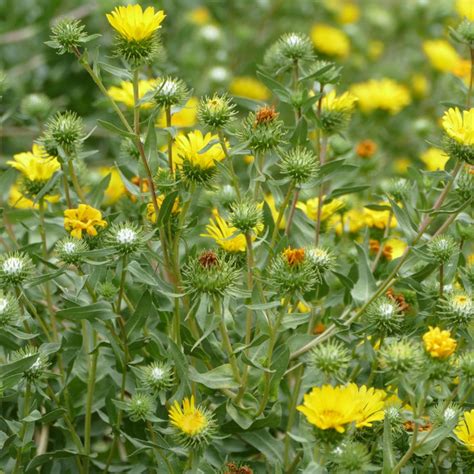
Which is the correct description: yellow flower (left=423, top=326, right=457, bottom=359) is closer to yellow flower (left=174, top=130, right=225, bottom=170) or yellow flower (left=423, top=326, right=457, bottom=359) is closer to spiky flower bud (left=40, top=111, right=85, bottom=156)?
yellow flower (left=174, top=130, right=225, bottom=170)

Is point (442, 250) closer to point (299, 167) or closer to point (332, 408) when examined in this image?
point (299, 167)

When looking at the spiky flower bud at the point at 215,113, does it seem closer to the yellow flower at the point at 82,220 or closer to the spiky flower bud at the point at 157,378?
the yellow flower at the point at 82,220

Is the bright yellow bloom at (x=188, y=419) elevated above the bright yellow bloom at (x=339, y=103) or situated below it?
below

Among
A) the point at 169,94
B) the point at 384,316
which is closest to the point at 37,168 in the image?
the point at 169,94

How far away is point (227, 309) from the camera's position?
1.42 metres

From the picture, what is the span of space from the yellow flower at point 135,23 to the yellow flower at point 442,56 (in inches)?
66.5

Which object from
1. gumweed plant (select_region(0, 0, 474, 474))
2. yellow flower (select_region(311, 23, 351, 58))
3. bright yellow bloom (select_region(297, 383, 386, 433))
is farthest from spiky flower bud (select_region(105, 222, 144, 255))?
yellow flower (select_region(311, 23, 351, 58))

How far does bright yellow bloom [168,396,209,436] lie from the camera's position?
1190 millimetres

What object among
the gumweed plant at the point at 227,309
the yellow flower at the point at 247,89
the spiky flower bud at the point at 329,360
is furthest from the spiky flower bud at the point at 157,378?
the yellow flower at the point at 247,89

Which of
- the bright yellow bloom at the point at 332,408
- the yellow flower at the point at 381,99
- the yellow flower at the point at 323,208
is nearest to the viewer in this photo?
the bright yellow bloom at the point at 332,408

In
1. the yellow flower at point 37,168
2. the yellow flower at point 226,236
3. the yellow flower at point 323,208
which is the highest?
the yellow flower at point 323,208

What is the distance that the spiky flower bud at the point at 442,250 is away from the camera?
137cm

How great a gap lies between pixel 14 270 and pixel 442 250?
66 centimetres

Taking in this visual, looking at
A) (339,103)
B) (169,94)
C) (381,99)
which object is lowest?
(169,94)
